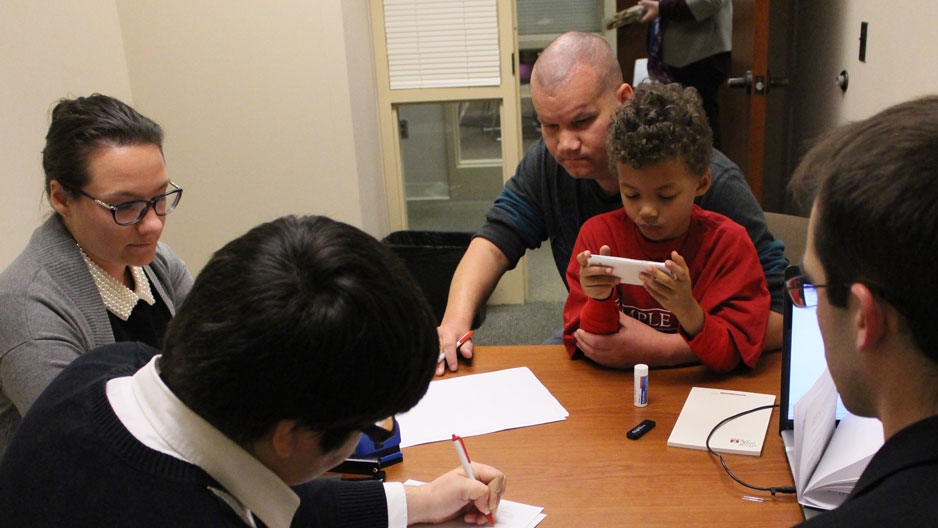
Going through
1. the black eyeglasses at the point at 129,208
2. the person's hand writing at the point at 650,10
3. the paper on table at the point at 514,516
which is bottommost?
the paper on table at the point at 514,516

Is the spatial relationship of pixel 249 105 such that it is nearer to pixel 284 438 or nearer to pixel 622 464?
pixel 622 464

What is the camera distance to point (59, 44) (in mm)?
2471

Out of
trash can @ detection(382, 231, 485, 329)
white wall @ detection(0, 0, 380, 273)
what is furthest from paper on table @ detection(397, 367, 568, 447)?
white wall @ detection(0, 0, 380, 273)

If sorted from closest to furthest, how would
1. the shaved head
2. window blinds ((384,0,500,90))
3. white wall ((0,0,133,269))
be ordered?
the shaved head < white wall ((0,0,133,269)) < window blinds ((384,0,500,90))

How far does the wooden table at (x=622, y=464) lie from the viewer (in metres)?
1.08

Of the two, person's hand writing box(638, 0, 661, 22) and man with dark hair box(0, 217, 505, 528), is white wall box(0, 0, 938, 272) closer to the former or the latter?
person's hand writing box(638, 0, 661, 22)

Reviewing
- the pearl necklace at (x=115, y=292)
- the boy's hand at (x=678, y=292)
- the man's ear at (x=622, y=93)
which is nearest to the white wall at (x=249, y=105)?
the man's ear at (x=622, y=93)

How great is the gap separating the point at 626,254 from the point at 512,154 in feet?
6.66

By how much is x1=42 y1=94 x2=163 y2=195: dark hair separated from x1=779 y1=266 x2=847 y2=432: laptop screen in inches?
49.3

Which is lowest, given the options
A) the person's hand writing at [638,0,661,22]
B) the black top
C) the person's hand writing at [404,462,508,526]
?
the person's hand writing at [404,462,508,526]

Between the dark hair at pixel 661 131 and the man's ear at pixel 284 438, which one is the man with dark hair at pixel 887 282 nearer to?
the man's ear at pixel 284 438

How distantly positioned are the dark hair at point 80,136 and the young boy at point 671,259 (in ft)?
3.05

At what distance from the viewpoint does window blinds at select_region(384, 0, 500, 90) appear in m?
3.42

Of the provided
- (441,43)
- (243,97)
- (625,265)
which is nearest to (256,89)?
(243,97)
